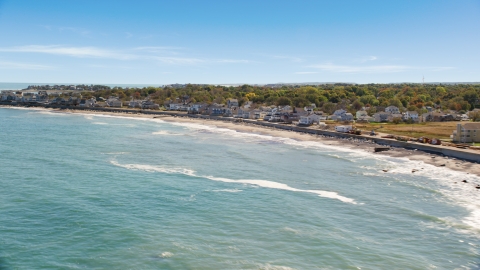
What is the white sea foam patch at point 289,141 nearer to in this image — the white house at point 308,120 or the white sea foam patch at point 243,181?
the white house at point 308,120

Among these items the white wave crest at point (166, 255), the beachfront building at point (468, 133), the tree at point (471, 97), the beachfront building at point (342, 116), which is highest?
the tree at point (471, 97)

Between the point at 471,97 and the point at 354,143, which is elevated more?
the point at 471,97

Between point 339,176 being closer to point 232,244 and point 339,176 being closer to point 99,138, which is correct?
point 232,244

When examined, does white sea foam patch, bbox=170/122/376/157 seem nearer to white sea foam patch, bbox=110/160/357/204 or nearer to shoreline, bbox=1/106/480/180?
shoreline, bbox=1/106/480/180

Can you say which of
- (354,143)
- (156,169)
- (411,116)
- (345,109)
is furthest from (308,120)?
(156,169)

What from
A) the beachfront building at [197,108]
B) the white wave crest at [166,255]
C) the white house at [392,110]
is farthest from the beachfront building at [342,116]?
the white wave crest at [166,255]

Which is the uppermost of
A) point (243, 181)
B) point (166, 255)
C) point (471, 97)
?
point (471, 97)

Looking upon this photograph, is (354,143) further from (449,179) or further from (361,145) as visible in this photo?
(449,179)

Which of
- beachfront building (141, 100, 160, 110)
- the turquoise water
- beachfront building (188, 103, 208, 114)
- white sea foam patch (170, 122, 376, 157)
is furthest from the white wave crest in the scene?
beachfront building (141, 100, 160, 110)
